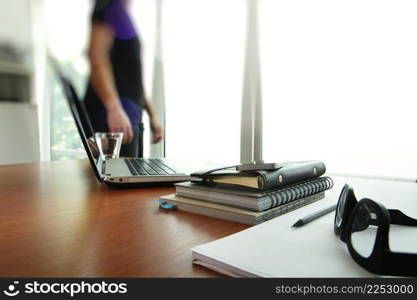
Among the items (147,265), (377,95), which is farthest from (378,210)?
(377,95)

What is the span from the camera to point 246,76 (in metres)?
2.21

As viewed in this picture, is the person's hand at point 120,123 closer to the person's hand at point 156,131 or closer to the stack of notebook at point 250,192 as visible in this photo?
the person's hand at point 156,131

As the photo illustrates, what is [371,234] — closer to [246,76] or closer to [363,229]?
[363,229]

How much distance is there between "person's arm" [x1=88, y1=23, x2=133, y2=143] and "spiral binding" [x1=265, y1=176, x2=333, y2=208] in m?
2.19

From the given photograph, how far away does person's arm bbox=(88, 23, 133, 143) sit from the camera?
8.75 ft

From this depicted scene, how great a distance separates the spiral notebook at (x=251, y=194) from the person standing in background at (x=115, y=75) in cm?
208

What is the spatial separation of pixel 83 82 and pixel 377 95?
1943 millimetres

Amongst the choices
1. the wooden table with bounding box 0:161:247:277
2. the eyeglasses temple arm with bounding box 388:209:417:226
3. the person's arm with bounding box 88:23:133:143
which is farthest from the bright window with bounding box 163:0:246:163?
the eyeglasses temple arm with bounding box 388:209:417:226

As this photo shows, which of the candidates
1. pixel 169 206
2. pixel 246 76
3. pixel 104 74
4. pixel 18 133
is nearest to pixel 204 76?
pixel 246 76

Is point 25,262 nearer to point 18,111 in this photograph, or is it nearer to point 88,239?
point 88,239

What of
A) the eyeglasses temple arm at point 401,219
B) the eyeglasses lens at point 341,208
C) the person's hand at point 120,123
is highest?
the person's hand at point 120,123

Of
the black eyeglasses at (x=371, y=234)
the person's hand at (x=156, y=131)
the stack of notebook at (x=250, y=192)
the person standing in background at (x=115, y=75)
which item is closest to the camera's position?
the black eyeglasses at (x=371, y=234)

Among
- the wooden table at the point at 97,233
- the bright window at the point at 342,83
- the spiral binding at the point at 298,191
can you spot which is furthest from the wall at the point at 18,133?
the spiral binding at the point at 298,191

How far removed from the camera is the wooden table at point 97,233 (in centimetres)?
37
